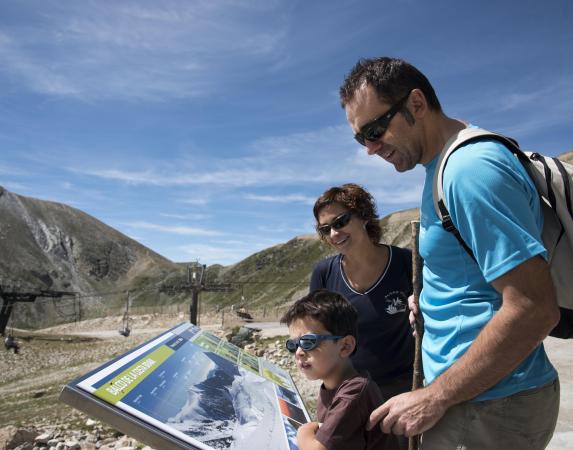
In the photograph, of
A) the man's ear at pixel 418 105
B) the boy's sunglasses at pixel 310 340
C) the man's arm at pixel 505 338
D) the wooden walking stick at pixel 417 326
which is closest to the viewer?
the man's arm at pixel 505 338

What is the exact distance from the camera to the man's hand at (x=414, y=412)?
5.75 ft

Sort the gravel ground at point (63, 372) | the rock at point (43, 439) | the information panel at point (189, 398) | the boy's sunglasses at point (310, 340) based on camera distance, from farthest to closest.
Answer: the gravel ground at point (63, 372) → the rock at point (43, 439) → the boy's sunglasses at point (310, 340) → the information panel at point (189, 398)

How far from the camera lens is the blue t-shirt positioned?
1.53 meters

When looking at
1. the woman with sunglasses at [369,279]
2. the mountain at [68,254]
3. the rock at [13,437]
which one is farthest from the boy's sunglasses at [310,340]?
the mountain at [68,254]

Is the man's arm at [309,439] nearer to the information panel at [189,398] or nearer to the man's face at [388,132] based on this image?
the information panel at [189,398]


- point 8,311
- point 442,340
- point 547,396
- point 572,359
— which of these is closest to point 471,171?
point 442,340

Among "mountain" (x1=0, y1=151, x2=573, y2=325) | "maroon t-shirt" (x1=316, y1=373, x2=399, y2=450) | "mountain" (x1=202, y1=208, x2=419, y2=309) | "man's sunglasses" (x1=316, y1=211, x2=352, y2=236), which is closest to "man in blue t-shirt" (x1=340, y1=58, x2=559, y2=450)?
"maroon t-shirt" (x1=316, y1=373, x2=399, y2=450)

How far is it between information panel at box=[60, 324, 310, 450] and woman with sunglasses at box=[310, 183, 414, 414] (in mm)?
769

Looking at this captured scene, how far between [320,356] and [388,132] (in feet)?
3.98

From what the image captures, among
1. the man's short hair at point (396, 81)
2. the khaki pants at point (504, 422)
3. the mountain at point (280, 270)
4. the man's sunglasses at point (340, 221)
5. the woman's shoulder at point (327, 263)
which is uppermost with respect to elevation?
the mountain at point (280, 270)

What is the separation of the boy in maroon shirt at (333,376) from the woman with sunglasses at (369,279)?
667 mm

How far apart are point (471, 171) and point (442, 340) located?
74 cm

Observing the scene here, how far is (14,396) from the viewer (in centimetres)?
1748

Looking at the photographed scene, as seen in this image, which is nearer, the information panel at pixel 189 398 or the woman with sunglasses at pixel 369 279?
the information panel at pixel 189 398
